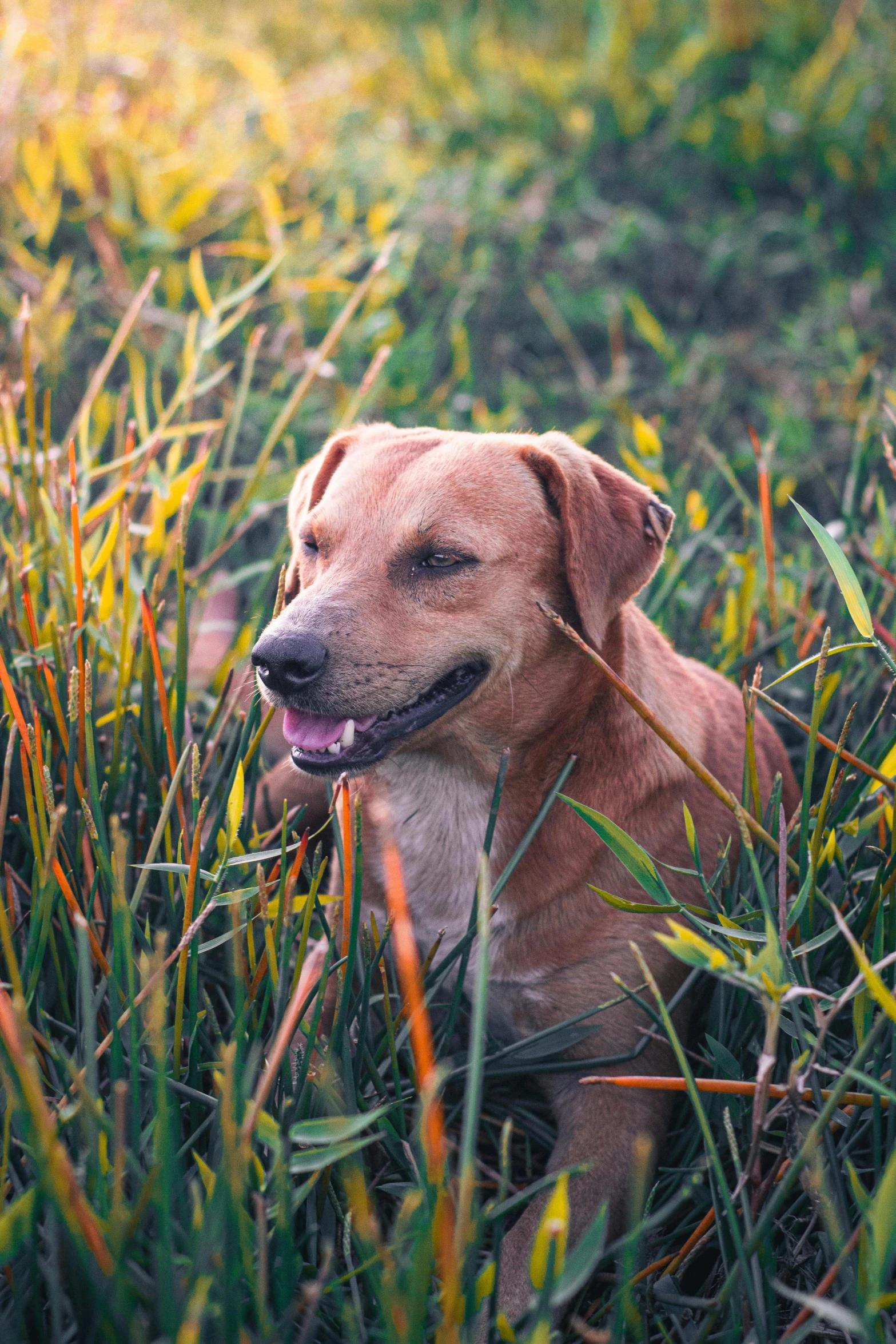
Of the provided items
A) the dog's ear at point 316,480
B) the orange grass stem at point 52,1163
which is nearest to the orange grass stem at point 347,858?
the orange grass stem at point 52,1163

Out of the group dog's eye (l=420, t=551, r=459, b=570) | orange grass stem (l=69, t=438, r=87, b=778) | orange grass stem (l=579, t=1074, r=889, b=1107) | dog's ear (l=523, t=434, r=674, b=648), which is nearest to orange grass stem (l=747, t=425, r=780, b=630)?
dog's ear (l=523, t=434, r=674, b=648)

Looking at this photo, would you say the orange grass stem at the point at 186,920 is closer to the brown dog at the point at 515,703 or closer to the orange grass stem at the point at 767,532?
the brown dog at the point at 515,703

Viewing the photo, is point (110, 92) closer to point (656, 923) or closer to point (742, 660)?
point (742, 660)

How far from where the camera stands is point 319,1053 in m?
1.46

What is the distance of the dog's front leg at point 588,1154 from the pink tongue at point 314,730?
74 cm

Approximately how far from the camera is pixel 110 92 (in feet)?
16.5

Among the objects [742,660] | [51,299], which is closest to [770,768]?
[742,660]

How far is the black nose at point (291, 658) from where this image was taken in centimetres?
180

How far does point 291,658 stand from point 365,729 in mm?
207

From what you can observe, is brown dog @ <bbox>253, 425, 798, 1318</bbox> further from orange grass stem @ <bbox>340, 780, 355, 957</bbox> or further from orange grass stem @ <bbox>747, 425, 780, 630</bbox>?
orange grass stem @ <bbox>747, 425, 780, 630</bbox>

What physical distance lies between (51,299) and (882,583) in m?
2.82

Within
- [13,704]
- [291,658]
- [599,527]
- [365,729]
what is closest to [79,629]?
[13,704]

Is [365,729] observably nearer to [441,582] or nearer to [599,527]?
[441,582]

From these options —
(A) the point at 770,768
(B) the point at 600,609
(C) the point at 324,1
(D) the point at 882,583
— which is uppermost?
(C) the point at 324,1
